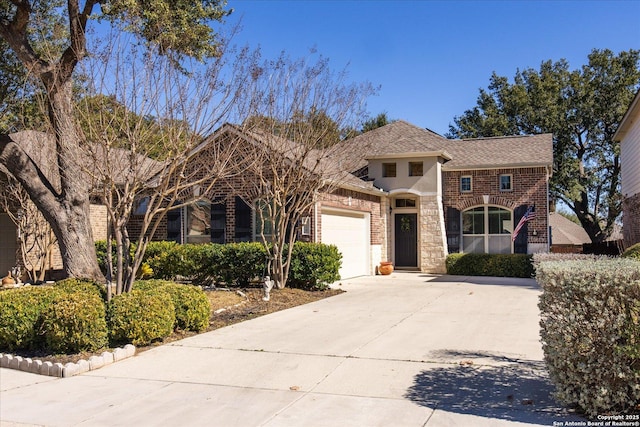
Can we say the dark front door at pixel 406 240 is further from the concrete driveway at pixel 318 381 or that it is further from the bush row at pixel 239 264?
the concrete driveway at pixel 318 381

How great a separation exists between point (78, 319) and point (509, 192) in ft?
55.4

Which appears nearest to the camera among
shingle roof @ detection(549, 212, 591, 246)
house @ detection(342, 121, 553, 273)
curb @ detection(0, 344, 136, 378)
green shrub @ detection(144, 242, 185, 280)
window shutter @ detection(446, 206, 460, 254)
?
curb @ detection(0, 344, 136, 378)

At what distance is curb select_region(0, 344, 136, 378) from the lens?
6691mm

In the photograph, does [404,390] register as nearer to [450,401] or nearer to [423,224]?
[450,401]

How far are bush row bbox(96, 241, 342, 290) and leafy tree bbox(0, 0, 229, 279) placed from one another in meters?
4.08

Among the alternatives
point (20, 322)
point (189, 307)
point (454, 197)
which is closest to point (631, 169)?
point (454, 197)

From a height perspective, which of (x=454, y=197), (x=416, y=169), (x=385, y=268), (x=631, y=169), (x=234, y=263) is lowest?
(x=385, y=268)

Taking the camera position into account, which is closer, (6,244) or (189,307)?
(189,307)

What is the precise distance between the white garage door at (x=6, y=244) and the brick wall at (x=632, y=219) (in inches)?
735

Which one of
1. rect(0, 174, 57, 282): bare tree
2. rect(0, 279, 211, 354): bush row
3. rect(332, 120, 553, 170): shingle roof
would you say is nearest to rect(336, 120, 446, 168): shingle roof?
rect(332, 120, 553, 170): shingle roof

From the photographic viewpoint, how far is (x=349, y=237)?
18.7 meters

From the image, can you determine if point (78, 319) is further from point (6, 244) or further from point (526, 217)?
point (526, 217)

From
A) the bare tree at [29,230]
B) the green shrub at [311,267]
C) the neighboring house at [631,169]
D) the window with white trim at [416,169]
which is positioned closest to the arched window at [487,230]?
the window with white trim at [416,169]

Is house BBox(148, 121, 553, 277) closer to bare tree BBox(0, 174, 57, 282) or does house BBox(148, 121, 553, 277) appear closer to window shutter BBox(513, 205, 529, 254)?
window shutter BBox(513, 205, 529, 254)
